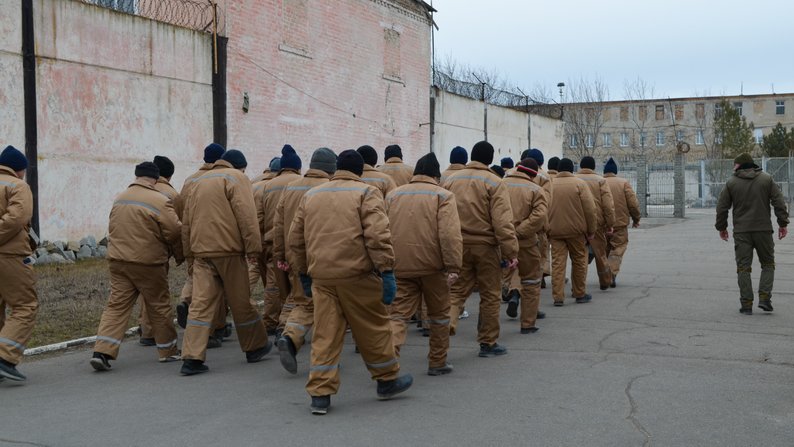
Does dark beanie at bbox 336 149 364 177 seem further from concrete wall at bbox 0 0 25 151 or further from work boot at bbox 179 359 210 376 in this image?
concrete wall at bbox 0 0 25 151

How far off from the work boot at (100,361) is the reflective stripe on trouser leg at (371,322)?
2.82 m

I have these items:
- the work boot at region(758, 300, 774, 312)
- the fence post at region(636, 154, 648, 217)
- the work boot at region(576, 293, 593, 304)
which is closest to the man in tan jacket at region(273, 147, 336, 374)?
the work boot at region(576, 293, 593, 304)

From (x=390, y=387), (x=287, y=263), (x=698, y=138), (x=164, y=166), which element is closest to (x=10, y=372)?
(x=287, y=263)

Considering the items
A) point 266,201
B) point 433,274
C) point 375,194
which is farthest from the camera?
point 266,201

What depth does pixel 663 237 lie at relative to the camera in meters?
23.2

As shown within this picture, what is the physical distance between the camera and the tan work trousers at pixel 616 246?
13.1 metres

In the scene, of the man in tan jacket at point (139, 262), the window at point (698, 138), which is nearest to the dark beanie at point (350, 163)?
the man in tan jacket at point (139, 262)

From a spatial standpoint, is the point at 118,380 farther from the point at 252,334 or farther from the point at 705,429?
the point at 705,429

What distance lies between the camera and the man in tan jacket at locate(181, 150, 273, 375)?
749 cm

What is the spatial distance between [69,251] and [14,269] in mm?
8883

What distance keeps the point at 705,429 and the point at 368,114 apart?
20559mm

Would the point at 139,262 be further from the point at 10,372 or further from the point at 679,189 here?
the point at 679,189

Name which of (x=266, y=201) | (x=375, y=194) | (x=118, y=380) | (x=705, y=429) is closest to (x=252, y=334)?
(x=118, y=380)

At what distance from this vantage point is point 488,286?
309 inches
